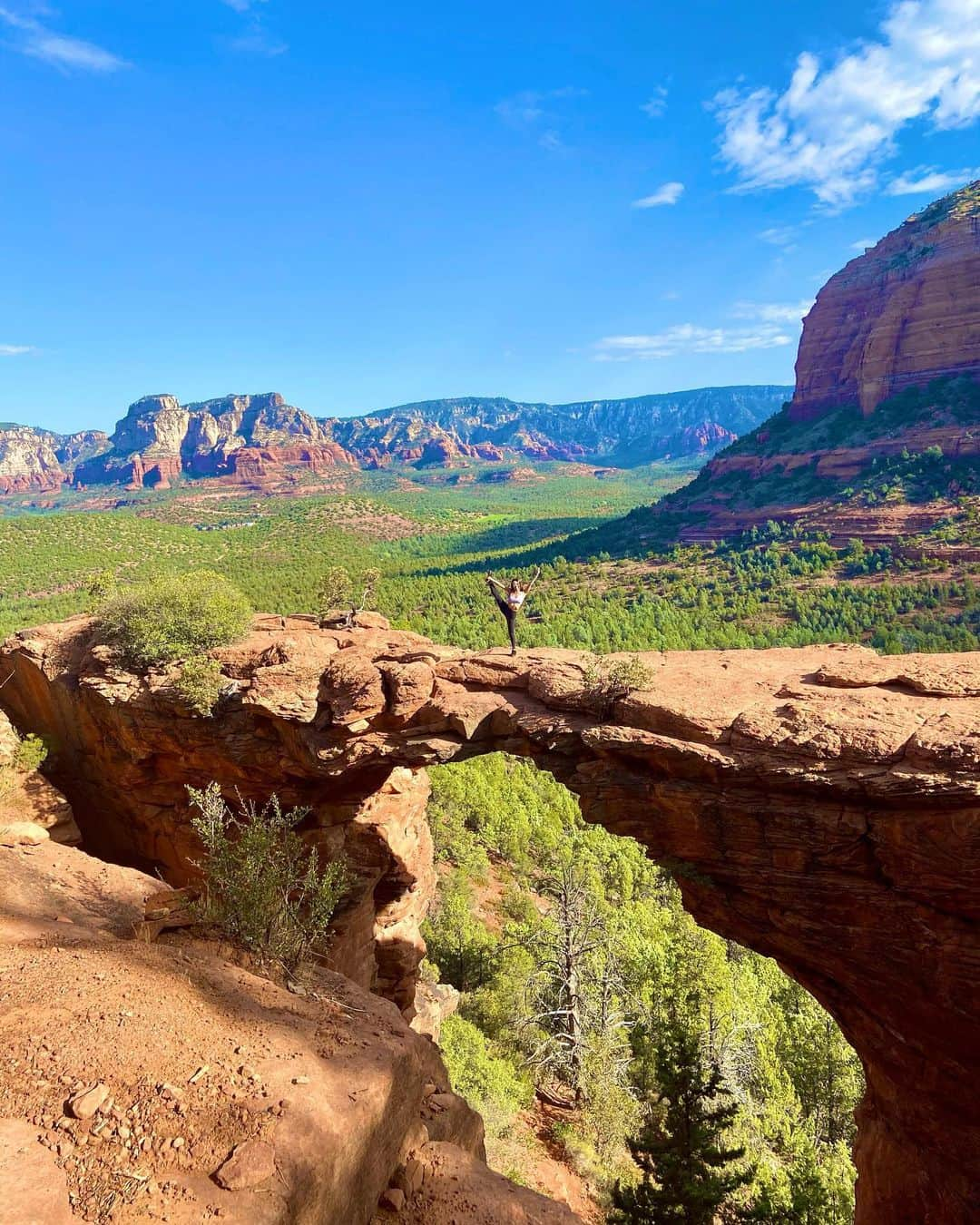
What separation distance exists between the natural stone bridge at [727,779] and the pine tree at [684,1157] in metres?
2.64

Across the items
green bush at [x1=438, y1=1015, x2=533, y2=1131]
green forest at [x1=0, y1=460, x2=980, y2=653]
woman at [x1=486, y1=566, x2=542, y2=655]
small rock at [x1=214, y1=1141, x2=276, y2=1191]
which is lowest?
green bush at [x1=438, y1=1015, x2=533, y2=1131]

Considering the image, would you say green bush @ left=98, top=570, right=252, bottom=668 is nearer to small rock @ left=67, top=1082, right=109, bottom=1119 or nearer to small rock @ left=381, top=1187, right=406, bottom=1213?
small rock @ left=67, top=1082, right=109, bottom=1119

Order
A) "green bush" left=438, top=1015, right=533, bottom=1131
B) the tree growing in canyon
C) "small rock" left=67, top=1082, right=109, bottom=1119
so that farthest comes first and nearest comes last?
1. the tree growing in canyon
2. "green bush" left=438, top=1015, right=533, bottom=1131
3. "small rock" left=67, top=1082, right=109, bottom=1119

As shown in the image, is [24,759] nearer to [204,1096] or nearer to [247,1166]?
[204,1096]

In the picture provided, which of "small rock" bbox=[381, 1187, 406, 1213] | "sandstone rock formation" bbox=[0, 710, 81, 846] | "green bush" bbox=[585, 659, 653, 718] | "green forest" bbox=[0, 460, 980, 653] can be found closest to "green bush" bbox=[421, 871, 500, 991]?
"sandstone rock formation" bbox=[0, 710, 81, 846]

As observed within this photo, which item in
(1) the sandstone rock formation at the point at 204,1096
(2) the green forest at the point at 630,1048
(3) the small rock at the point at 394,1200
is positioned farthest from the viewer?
(2) the green forest at the point at 630,1048

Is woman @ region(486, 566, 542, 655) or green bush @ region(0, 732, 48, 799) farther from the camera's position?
green bush @ region(0, 732, 48, 799)

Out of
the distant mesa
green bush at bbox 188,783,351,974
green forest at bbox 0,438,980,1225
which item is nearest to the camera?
green bush at bbox 188,783,351,974

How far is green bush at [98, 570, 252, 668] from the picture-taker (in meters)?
16.5

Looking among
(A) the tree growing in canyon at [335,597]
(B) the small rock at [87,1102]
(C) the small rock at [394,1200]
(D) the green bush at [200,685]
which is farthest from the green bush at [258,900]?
(A) the tree growing in canyon at [335,597]

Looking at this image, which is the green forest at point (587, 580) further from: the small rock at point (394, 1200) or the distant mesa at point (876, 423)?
the small rock at point (394, 1200)

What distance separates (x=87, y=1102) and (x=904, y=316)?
452 ft

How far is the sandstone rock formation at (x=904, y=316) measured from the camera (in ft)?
325

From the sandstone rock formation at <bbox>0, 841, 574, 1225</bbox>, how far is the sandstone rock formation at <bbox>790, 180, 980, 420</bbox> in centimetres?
12515
